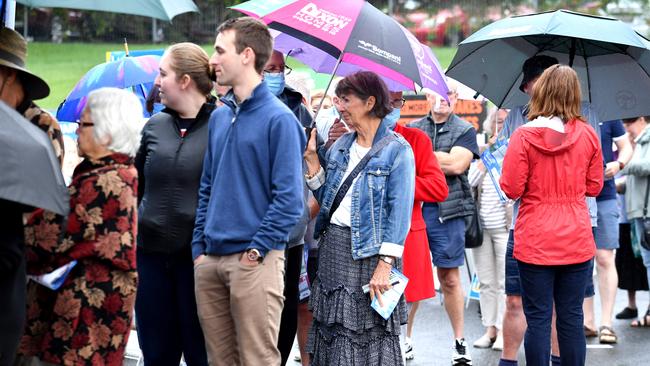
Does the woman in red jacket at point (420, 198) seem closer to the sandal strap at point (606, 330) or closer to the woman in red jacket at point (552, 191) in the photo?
the woman in red jacket at point (552, 191)

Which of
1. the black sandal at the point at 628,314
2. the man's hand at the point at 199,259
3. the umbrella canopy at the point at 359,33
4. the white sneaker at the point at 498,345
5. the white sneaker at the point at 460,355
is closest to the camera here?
the man's hand at the point at 199,259

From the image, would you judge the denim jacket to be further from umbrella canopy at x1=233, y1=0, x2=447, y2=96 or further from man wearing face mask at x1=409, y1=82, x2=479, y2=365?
man wearing face mask at x1=409, y1=82, x2=479, y2=365

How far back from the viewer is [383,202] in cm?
554

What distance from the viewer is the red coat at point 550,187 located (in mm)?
5902

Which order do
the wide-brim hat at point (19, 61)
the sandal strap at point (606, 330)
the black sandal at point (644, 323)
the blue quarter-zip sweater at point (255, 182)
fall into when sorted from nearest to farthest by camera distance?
1. the wide-brim hat at point (19, 61)
2. the blue quarter-zip sweater at point (255, 182)
3. the sandal strap at point (606, 330)
4. the black sandal at point (644, 323)

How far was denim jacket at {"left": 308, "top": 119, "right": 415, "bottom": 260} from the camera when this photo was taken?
550 centimetres

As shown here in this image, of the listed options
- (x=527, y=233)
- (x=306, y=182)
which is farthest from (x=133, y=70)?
(x=527, y=233)

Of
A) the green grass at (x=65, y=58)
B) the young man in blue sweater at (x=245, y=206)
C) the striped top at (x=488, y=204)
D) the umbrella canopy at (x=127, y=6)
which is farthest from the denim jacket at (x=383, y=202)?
the green grass at (x=65, y=58)

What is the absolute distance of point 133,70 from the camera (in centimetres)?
707

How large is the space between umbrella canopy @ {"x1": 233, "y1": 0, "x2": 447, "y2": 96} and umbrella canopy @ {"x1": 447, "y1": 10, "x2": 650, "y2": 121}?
0.81 meters

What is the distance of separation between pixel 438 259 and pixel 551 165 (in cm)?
187

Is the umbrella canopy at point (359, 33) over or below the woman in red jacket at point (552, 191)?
over

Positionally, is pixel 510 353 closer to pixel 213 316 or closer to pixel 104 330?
pixel 213 316

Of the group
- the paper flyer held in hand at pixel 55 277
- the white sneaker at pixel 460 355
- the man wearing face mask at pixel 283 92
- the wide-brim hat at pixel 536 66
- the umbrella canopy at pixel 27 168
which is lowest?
Result: the white sneaker at pixel 460 355
